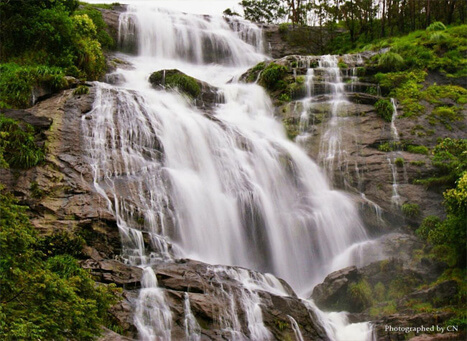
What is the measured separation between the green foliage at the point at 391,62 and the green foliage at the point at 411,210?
988cm

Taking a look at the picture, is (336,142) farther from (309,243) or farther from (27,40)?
(27,40)

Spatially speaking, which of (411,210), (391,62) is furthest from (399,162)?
(391,62)

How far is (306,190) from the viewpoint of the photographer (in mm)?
17016

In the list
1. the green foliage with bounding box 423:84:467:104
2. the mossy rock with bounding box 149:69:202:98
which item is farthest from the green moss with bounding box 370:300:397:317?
the mossy rock with bounding box 149:69:202:98

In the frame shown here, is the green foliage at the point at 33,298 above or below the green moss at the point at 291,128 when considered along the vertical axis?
below

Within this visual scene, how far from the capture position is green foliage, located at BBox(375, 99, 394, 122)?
2017 centimetres

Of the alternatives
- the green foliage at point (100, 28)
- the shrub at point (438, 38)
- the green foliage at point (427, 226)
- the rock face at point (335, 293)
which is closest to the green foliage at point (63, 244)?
the rock face at point (335, 293)

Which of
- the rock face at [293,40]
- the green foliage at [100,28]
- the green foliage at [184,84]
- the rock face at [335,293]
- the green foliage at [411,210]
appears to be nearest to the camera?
the rock face at [335,293]

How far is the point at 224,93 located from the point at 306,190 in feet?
25.5

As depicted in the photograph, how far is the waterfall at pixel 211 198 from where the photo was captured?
1165 centimetres

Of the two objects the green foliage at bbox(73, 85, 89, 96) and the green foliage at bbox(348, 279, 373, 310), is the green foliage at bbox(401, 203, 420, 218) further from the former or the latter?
the green foliage at bbox(73, 85, 89, 96)

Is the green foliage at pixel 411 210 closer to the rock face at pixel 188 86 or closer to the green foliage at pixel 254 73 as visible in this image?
the rock face at pixel 188 86

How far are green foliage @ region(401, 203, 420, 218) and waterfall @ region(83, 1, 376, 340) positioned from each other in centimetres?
170

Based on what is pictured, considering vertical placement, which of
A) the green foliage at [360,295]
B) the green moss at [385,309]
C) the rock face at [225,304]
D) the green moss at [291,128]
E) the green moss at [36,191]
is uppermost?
the green moss at [291,128]
